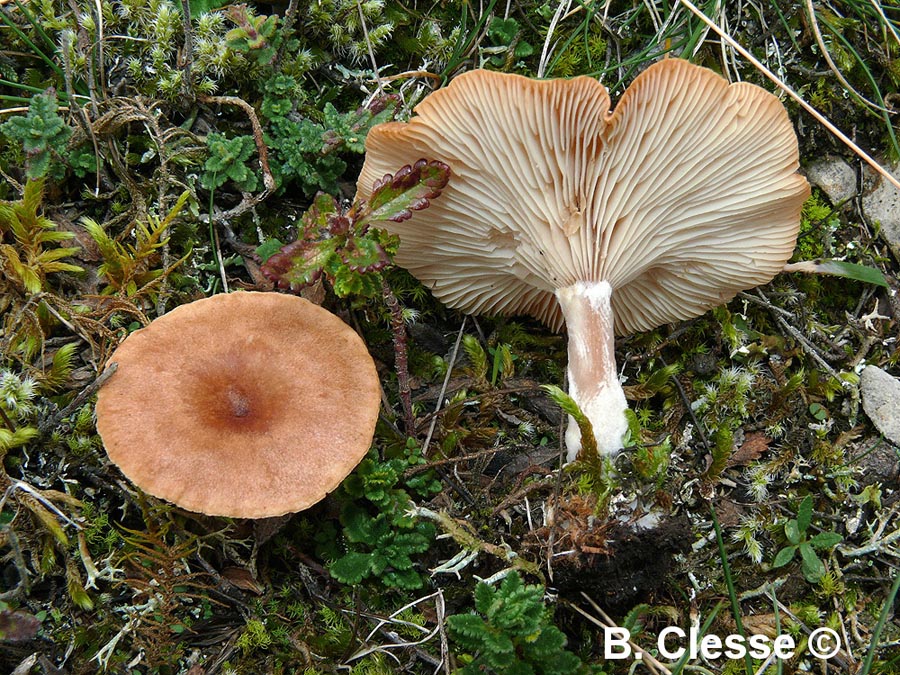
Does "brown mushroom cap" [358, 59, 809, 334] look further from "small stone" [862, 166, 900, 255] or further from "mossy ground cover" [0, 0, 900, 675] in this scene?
"small stone" [862, 166, 900, 255]

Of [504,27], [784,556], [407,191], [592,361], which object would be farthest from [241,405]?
[784,556]

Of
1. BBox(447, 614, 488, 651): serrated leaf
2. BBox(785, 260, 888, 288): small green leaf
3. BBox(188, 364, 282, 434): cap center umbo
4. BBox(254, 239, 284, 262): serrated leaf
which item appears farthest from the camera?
BBox(785, 260, 888, 288): small green leaf

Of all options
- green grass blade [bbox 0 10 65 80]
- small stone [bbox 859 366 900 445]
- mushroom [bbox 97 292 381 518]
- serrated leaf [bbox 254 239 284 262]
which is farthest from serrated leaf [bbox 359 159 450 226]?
small stone [bbox 859 366 900 445]

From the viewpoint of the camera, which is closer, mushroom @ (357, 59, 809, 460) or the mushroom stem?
mushroom @ (357, 59, 809, 460)

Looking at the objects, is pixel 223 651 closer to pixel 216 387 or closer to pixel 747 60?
pixel 216 387

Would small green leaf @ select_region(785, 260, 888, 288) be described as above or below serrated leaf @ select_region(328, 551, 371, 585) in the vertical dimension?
above

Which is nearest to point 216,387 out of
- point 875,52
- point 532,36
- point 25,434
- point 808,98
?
point 25,434

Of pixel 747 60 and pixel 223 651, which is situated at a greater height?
pixel 747 60
